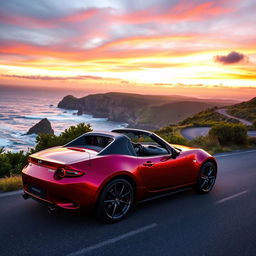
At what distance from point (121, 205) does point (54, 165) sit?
1315mm

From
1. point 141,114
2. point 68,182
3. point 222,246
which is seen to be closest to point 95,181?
point 68,182

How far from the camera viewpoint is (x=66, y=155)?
495 cm

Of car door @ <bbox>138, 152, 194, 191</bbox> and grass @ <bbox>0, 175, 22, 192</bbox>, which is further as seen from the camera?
grass @ <bbox>0, 175, 22, 192</bbox>

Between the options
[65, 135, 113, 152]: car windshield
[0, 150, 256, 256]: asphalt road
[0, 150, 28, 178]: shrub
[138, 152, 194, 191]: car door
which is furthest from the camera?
[0, 150, 28, 178]: shrub

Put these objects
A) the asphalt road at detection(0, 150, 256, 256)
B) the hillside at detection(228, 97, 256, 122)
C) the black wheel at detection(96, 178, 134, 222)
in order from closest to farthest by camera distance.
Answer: the asphalt road at detection(0, 150, 256, 256), the black wheel at detection(96, 178, 134, 222), the hillside at detection(228, 97, 256, 122)

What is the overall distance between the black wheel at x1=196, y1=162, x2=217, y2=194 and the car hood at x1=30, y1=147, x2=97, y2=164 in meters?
2.76

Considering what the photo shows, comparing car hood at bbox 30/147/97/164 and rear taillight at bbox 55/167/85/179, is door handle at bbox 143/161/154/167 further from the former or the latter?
rear taillight at bbox 55/167/85/179

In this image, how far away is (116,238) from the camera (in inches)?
171

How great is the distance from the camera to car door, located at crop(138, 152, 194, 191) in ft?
17.6

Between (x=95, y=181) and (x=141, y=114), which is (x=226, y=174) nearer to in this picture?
(x=95, y=181)

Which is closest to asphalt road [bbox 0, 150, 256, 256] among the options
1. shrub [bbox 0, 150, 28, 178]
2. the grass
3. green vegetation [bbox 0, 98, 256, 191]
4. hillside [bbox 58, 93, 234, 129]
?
the grass

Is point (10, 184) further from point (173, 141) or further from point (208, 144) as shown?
point (208, 144)

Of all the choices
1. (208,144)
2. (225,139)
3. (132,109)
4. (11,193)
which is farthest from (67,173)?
(132,109)

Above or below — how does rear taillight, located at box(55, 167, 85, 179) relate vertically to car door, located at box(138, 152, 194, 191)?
above
